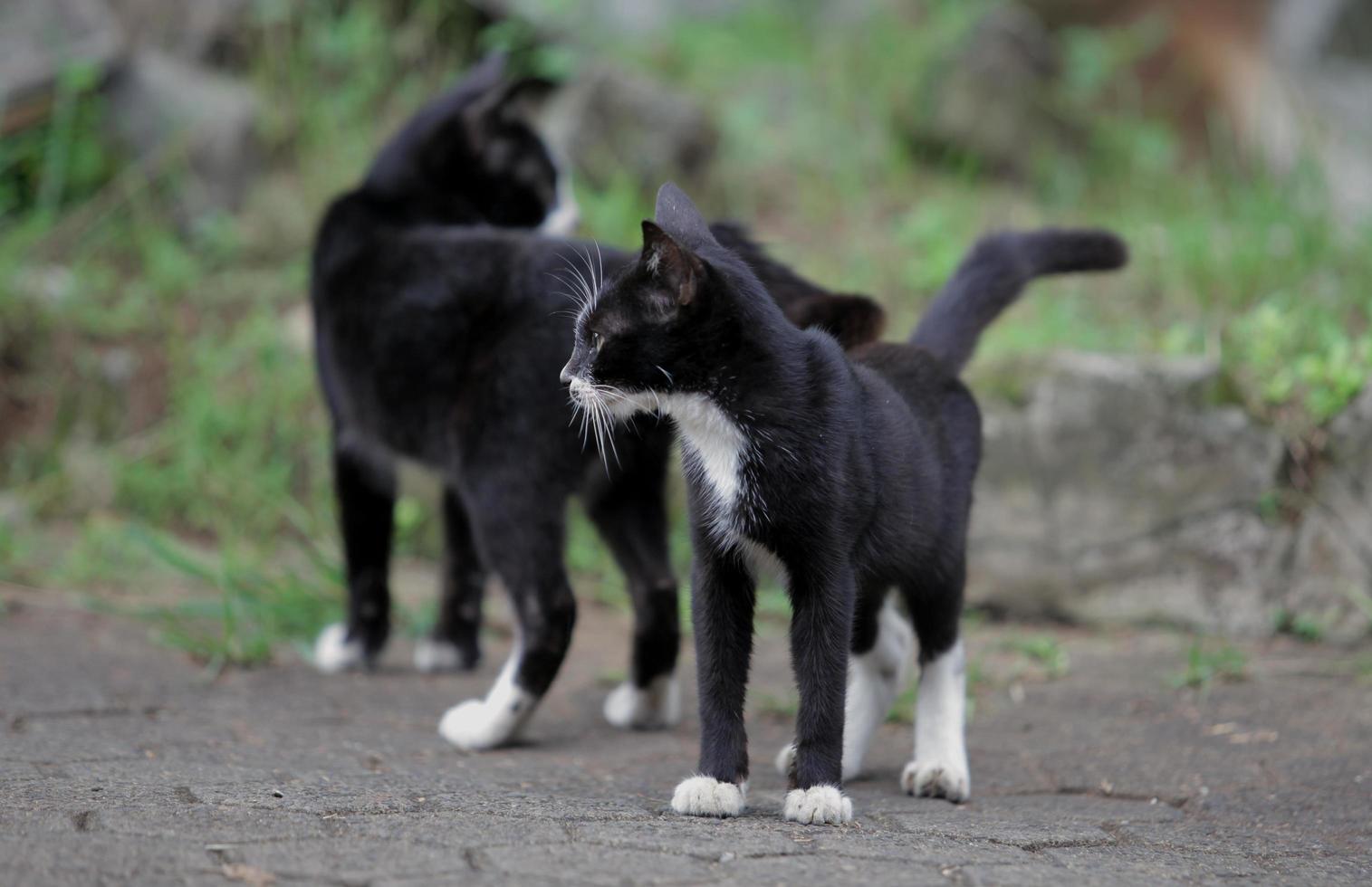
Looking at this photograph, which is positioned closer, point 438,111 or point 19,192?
point 438,111

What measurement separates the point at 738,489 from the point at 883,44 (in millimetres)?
5560

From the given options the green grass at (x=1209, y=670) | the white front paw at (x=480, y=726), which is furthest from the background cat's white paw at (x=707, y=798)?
the green grass at (x=1209, y=670)

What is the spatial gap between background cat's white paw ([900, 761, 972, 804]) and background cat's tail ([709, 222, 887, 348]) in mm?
893

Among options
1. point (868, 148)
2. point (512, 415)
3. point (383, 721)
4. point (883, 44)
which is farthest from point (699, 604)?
point (883, 44)

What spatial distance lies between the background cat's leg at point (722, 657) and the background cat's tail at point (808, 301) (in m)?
0.65

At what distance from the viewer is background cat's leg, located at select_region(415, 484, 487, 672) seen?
3.76 meters

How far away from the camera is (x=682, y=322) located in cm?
218

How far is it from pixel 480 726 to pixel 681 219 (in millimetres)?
1256

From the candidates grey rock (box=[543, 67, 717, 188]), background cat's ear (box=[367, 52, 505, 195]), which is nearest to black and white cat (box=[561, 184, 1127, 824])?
background cat's ear (box=[367, 52, 505, 195])

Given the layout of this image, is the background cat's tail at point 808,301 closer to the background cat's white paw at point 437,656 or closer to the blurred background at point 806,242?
the blurred background at point 806,242

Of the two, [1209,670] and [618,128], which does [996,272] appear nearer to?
[1209,670]

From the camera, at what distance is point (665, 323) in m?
2.19

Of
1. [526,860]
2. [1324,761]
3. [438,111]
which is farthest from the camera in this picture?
[438,111]

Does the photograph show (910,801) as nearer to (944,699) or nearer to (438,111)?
(944,699)
